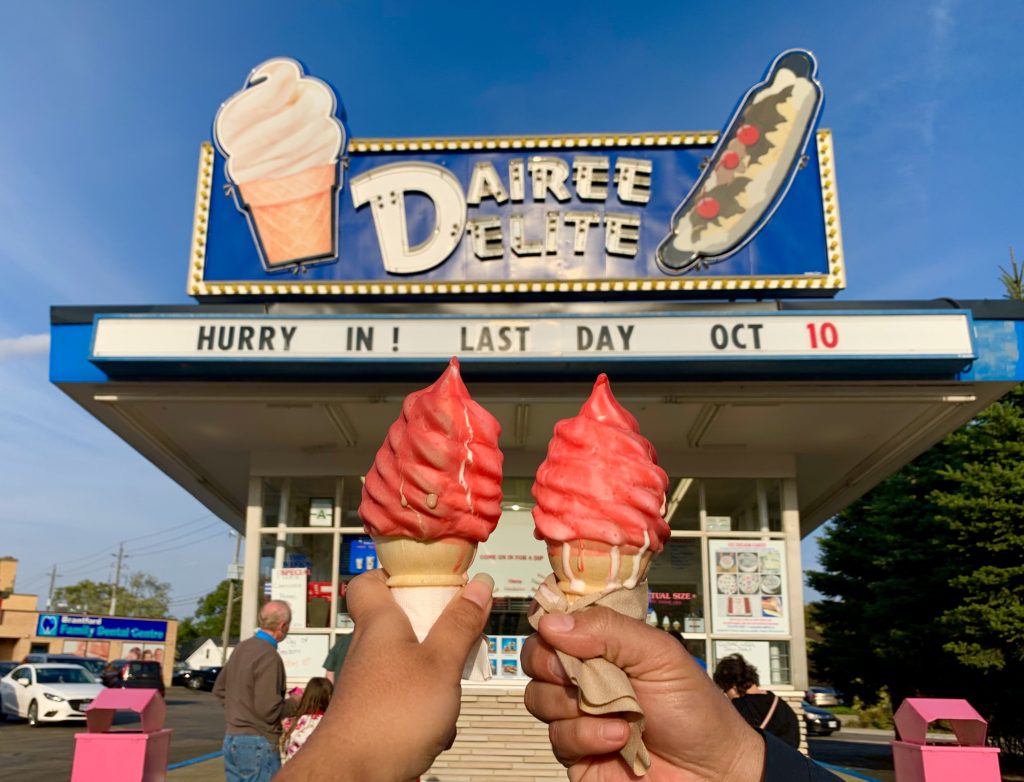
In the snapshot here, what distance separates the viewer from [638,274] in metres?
9.41

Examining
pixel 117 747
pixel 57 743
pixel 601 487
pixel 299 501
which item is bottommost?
pixel 57 743

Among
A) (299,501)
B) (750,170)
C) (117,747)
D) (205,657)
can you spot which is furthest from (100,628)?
(750,170)

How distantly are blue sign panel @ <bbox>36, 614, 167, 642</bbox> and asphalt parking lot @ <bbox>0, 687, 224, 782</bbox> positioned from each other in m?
20.2

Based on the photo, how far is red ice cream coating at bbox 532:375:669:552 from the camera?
2.01 m

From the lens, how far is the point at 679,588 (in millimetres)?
10570

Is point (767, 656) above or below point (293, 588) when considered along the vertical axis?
below

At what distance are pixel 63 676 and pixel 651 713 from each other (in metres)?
23.4

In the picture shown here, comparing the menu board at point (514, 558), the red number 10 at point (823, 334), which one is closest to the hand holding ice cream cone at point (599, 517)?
the red number 10 at point (823, 334)

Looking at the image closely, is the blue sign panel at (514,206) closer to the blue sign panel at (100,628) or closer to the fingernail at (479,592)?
the fingernail at (479,592)

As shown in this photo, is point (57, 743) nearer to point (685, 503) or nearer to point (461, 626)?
point (685, 503)

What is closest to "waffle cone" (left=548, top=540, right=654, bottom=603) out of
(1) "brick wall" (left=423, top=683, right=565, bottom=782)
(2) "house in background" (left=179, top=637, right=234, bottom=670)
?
(1) "brick wall" (left=423, top=683, right=565, bottom=782)

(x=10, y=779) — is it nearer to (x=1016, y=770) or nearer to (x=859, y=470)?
(x=859, y=470)

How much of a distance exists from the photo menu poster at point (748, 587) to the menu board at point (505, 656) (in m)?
2.68

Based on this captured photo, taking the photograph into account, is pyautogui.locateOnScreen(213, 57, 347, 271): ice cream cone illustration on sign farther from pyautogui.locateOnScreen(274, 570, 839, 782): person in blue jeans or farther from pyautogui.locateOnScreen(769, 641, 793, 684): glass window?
pyautogui.locateOnScreen(274, 570, 839, 782): person in blue jeans
